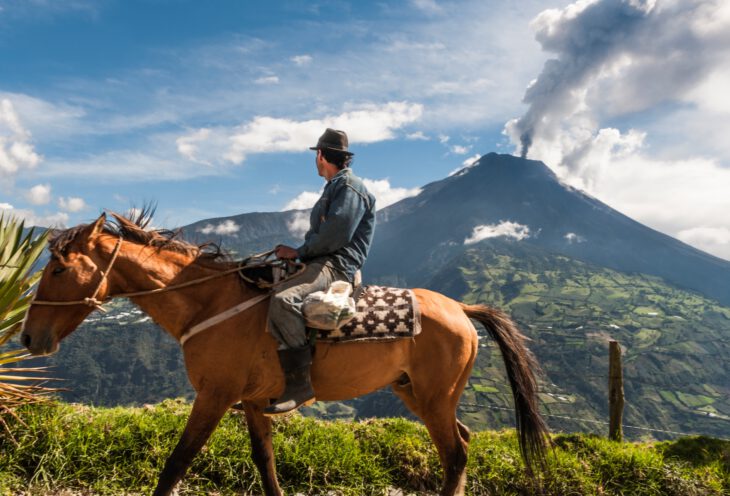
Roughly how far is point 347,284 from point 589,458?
445 cm

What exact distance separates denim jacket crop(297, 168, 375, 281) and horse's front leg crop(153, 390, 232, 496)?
1.45 m

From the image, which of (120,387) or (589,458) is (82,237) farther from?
(120,387)

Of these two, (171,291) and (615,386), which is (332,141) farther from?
(615,386)

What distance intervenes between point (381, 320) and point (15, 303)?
189 inches

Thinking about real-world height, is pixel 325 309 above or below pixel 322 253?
below

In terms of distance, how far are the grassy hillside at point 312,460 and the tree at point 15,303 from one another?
0.81ft

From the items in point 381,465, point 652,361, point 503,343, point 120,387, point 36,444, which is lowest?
point 120,387

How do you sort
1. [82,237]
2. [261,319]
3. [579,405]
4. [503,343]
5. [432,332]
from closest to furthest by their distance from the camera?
[82,237] < [261,319] < [432,332] < [503,343] < [579,405]

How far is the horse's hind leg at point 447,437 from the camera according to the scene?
4.76 meters

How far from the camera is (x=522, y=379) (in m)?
5.60

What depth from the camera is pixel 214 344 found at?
396 cm

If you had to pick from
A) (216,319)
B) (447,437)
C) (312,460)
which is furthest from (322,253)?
(312,460)

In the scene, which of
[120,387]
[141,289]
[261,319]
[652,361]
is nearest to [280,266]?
[261,319]

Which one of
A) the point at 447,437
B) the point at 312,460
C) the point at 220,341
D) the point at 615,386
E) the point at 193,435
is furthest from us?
the point at 615,386
